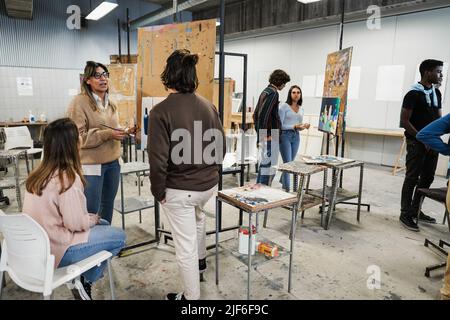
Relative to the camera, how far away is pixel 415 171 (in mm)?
3102

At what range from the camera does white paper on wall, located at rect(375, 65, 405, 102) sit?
18.6ft

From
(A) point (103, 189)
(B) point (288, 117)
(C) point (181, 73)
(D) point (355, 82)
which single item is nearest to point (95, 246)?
(A) point (103, 189)

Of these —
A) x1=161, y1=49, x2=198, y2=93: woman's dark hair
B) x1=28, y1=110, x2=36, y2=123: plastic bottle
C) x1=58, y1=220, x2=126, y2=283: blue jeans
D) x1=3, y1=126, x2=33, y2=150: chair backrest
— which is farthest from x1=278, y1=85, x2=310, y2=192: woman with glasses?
x1=28, y1=110, x2=36, y2=123: plastic bottle

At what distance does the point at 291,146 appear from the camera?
3.97 m

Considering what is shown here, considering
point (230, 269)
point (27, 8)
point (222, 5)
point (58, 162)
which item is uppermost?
point (27, 8)

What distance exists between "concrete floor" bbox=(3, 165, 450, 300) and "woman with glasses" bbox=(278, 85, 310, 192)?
0.71 metres

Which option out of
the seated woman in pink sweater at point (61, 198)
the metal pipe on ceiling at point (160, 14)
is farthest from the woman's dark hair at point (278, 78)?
the metal pipe on ceiling at point (160, 14)

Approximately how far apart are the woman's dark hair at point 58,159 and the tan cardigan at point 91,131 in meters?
0.60

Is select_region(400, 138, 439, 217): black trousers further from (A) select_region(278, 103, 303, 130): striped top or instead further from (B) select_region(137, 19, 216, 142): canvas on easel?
(B) select_region(137, 19, 216, 142): canvas on easel

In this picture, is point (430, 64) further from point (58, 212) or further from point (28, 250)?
point (28, 250)

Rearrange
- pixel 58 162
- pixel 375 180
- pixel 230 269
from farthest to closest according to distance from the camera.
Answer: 1. pixel 375 180
2. pixel 230 269
3. pixel 58 162
